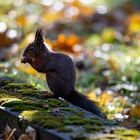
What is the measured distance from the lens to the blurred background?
7.58 meters

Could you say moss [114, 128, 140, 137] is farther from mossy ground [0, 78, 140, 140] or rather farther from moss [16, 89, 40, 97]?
moss [16, 89, 40, 97]

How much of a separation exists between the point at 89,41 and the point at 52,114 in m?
6.22

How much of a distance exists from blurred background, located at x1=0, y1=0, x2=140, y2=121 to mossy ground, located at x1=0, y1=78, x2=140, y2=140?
1.01 meters

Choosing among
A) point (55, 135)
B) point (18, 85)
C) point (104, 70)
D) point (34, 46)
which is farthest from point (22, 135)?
point (104, 70)

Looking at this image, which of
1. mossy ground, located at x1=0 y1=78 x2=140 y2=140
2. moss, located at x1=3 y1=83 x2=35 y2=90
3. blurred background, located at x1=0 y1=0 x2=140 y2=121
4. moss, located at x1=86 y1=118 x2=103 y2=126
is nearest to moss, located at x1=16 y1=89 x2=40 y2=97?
mossy ground, located at x1=0 y1=78 x2=140 y2=140

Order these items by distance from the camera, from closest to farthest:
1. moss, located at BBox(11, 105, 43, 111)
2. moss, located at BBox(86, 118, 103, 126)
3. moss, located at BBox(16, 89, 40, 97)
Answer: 1. moss, located at BBox(86, 118, 103, 126)
2. moss, located at BBox(11, 105, 43, 111)
3. moss, located at BBox(16, 89, 40, 97)

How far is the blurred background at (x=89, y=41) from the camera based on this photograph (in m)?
7.58

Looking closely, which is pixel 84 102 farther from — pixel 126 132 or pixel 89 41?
pixel 89 41

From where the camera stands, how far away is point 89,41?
36.4ft

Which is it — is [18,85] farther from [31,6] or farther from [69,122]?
[31,6]

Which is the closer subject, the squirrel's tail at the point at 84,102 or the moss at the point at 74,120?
the moss at the point at 74,120

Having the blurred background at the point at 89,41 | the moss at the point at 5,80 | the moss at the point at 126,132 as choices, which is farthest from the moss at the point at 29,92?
the moss at the point at 126,132

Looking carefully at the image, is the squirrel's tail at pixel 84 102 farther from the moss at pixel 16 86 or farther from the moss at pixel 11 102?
the moss at pixel 11 102

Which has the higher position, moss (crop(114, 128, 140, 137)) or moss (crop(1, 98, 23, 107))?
moss (crop(1, 98, 23, 107))
